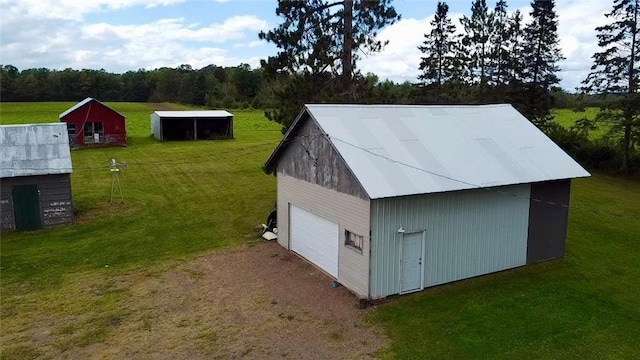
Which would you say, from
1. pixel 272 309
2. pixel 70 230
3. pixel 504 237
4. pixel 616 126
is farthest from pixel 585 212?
pixel 70 230

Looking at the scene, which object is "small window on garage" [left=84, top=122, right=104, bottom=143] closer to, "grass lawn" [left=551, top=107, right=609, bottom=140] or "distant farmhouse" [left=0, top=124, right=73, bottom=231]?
"distant farmhouse" [left=0, top=124, right=73, bottom=231]

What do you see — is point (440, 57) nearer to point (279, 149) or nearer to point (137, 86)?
point (279, 149)

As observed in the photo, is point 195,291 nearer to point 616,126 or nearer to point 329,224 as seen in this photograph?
→ point 329,224

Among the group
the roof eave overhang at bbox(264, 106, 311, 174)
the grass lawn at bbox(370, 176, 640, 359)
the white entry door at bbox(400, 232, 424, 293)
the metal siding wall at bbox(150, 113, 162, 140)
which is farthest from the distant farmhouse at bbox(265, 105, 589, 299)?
the metal siding wall at bbox(150, 113, 162, 140)

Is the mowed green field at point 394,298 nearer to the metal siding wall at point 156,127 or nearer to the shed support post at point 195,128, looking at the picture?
the metal siding wall at point 156,127

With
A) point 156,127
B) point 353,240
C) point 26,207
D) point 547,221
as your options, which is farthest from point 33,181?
point 156,127
